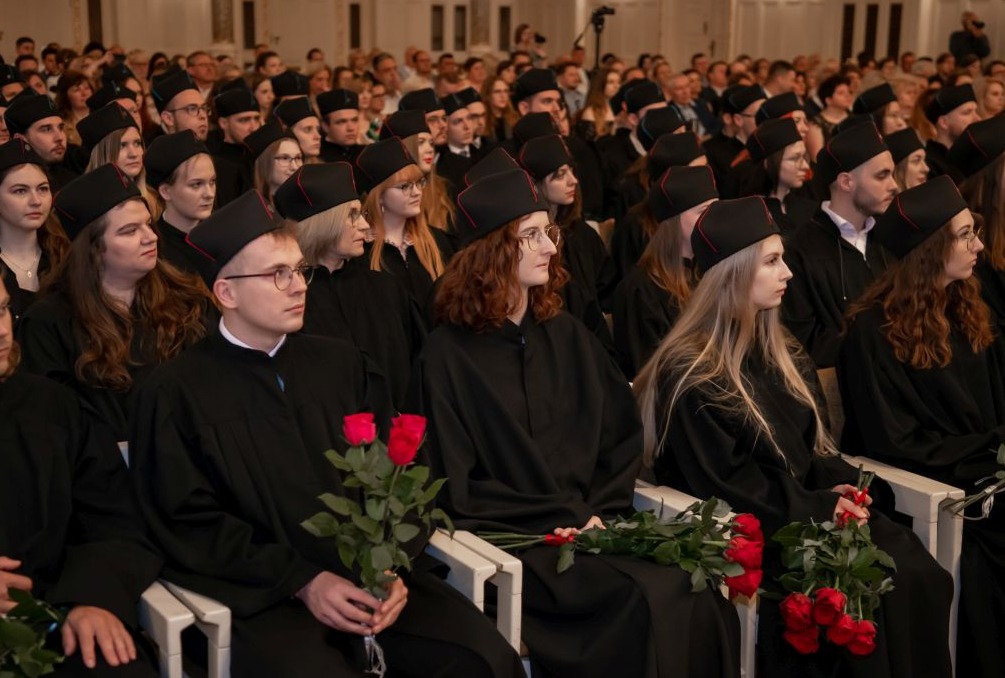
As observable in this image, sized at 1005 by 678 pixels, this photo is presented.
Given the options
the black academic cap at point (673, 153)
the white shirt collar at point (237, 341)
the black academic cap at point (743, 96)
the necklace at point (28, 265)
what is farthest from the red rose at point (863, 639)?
the black academic cap at point (743, 96)

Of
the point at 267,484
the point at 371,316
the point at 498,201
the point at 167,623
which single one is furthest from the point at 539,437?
the point at 371,316

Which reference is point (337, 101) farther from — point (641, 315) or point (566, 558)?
point (566, 558)

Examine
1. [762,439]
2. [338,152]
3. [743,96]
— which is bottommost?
[762,439]

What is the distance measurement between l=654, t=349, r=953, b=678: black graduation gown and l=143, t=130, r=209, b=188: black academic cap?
121 inches

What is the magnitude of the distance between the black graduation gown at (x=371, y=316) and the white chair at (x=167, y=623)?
2.29 metres

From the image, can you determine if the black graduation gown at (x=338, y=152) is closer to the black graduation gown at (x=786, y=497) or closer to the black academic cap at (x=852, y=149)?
the black academic cap at (x=852, y=149)

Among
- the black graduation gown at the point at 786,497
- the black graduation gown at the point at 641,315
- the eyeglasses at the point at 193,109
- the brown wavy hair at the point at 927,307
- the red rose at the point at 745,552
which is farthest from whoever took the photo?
the eyeglasses at the point at 193,109

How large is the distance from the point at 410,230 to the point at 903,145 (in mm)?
3392

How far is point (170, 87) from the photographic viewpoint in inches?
410

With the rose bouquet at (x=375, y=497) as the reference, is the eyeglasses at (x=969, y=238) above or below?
above

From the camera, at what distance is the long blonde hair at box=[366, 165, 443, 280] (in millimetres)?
6840

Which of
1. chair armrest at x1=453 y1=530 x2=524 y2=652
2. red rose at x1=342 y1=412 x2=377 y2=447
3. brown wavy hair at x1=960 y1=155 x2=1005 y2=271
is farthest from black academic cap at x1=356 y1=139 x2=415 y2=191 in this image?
red rose at x1=342 y1=412 x2=377 y2=447

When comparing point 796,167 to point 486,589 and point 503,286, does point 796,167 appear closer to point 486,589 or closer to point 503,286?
point 503,286

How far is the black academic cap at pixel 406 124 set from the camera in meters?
8.37
